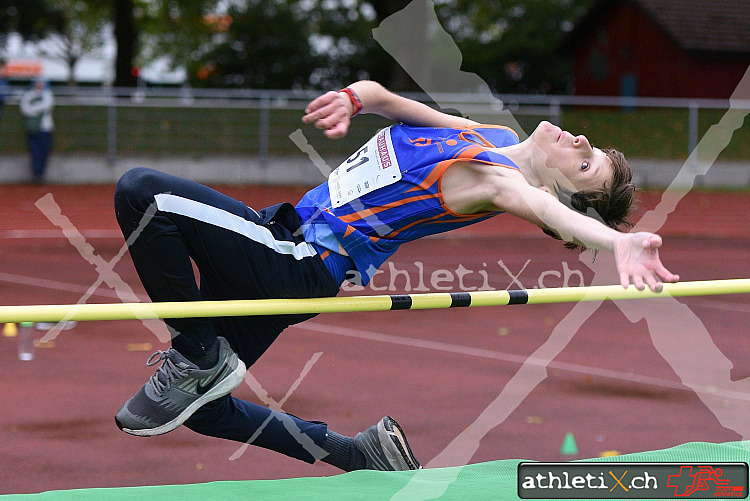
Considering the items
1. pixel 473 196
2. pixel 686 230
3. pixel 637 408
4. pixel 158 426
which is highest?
pixel 473 196

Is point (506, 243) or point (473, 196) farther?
point (506, 243)

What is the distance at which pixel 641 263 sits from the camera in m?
2.69

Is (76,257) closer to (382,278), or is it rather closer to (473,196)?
(382,278)

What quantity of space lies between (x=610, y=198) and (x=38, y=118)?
18.2m

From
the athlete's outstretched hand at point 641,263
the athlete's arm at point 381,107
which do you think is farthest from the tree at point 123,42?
the athlete's outstretched hand at point 641,263

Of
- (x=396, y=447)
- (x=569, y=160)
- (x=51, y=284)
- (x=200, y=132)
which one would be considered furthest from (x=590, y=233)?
(x=200, y=132)

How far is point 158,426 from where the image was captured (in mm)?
3371

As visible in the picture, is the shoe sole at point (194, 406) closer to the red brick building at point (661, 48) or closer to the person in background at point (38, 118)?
the person in background at point (38, 118)

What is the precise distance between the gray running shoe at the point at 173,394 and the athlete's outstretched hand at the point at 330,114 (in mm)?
868

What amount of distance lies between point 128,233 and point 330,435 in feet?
4.62

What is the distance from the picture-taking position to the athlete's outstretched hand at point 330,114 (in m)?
3.12

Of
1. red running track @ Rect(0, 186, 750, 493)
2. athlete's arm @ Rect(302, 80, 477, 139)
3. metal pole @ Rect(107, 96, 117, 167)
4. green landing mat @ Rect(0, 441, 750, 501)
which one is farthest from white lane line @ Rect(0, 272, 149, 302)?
metal pole @ Rect(107, 96, 117, 167)

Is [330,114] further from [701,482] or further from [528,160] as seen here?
[701,482]

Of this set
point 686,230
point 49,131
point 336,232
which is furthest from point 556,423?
point 49,131
